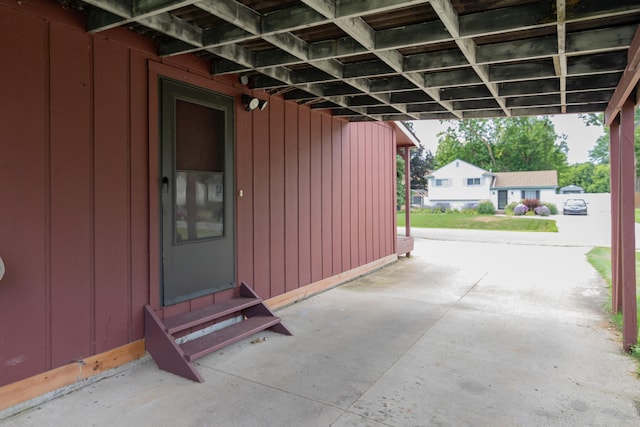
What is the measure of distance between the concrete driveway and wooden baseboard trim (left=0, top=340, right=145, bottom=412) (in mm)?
94

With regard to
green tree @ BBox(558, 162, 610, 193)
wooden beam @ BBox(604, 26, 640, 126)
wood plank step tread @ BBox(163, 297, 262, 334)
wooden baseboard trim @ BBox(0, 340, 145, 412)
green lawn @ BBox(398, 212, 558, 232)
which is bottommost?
wooden baseboard trim @ BBox(0, 340, 145, 412)

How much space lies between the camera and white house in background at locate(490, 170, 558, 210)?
2866 centimetres

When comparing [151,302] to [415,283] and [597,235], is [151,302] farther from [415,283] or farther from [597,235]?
[597,235]

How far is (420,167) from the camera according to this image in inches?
1567

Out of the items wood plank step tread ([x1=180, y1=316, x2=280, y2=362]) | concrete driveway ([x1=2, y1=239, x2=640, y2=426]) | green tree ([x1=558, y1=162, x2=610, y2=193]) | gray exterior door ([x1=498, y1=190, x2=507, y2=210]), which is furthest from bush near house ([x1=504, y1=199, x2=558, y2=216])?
wood plank step tread ([x1=180, y1=316, x2=280, y2=362])

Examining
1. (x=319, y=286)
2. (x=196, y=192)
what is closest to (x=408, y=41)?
(x=196, y=192)

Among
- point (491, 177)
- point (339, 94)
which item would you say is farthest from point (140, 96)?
point (491, 177)

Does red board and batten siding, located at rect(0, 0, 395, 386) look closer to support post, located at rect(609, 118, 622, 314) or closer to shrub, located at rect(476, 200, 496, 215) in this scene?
support post, located at rect(609, 118, 622, 314)

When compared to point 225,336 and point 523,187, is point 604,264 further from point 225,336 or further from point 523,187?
point 523,187

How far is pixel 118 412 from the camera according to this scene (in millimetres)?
2398

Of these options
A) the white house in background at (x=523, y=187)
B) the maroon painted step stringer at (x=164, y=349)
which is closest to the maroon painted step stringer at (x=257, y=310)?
the maroon painted step stringer at (x=164, y=349)

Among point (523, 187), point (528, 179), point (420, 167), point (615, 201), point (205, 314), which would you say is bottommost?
point (205, 314)

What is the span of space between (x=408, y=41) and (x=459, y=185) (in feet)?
100

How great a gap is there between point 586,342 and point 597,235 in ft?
39.8
